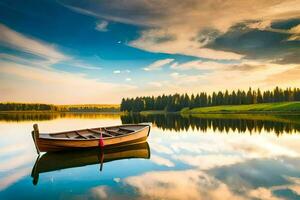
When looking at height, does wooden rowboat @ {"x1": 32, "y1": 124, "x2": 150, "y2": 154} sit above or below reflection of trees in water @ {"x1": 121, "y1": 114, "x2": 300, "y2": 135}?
above

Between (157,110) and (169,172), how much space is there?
159 meters

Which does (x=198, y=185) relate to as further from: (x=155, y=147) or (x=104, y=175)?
(x=155, y=147)

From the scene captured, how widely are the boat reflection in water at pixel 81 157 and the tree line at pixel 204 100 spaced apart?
441 ft

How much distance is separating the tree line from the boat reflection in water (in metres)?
134

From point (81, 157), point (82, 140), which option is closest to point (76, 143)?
point (82, 140)

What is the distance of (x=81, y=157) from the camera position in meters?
21.6

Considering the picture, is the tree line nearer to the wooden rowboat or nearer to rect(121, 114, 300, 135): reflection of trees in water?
rect(121, 114, 300, 135): reflection of trees in water

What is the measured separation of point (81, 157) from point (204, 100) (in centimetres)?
14944

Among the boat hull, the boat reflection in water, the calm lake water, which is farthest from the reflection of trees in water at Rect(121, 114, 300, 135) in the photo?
the boat reflection in water

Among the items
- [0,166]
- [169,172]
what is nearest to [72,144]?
[0,166]

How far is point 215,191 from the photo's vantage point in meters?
12.8

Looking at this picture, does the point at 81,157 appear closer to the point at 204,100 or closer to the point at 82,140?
the point at 82,140

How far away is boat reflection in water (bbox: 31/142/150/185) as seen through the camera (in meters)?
18.7

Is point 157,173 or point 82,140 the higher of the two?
point 82,140
